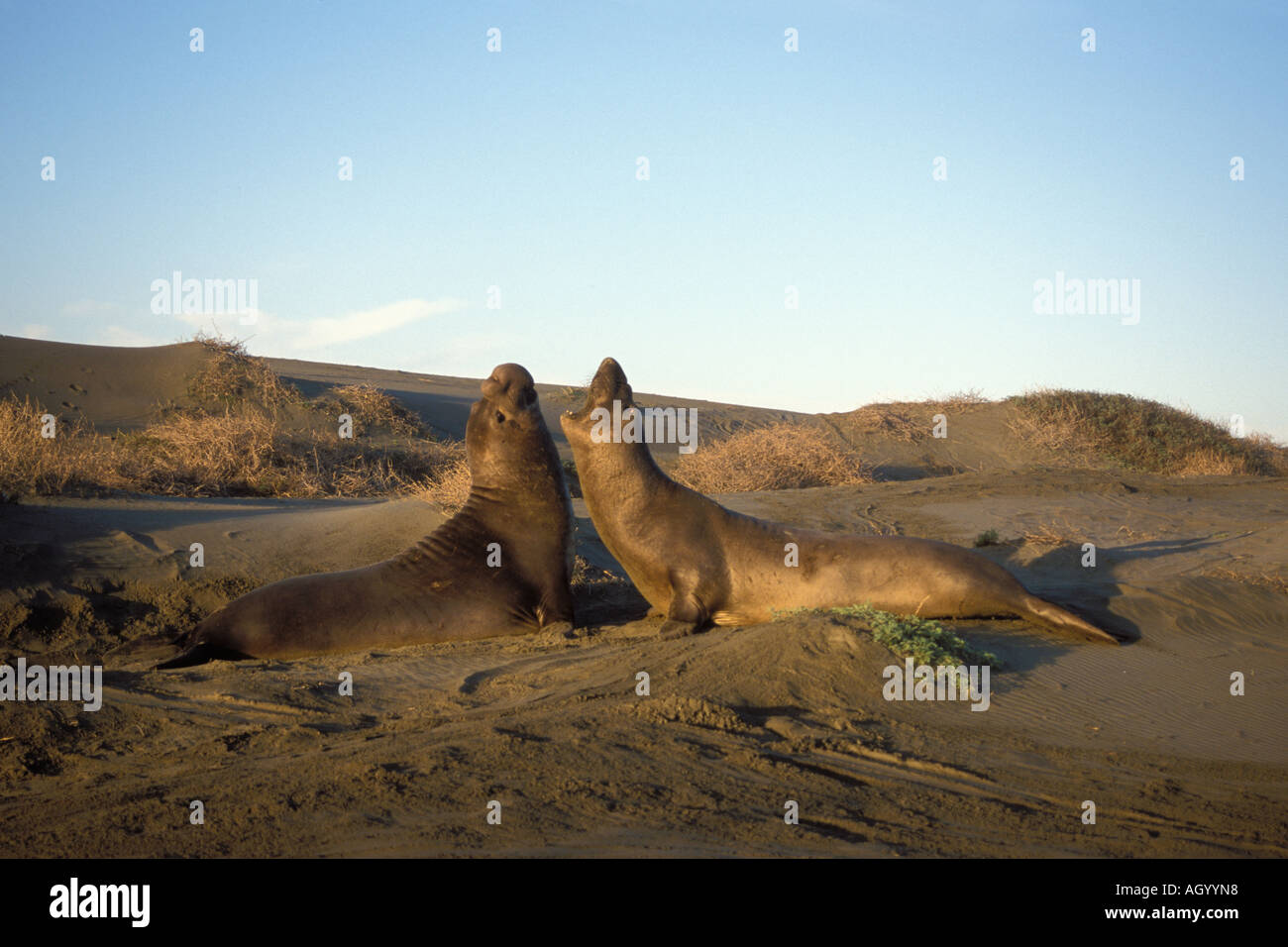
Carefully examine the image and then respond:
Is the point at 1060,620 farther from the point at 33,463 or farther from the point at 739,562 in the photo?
the point at 33,463

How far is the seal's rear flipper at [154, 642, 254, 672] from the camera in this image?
641cm

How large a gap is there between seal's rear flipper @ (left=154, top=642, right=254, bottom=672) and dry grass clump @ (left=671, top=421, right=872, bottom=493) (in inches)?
380

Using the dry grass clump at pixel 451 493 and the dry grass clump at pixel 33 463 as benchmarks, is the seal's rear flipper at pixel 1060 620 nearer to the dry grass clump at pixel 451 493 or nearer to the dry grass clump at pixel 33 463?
the dry grass clump at pixel 451 493

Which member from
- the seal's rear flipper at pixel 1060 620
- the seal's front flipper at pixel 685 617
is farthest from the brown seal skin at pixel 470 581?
the seal's rear flipper at pixel 1060 620

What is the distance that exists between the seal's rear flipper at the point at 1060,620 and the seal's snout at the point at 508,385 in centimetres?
400

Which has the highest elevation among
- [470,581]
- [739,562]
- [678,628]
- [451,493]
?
[451,493]

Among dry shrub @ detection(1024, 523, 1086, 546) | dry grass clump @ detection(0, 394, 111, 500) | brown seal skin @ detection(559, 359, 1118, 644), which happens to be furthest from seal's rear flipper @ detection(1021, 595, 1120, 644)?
dry grass clump @ detection(0, 394, 111, 500)

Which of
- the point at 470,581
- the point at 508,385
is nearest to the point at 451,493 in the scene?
the point at 508,385

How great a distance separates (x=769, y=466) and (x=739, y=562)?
893 cm

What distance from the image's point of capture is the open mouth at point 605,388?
7383 mm

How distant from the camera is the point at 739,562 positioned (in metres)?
7.25
